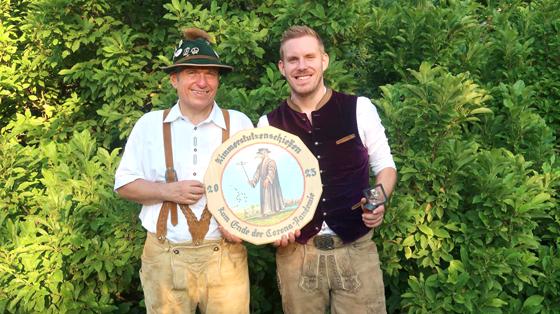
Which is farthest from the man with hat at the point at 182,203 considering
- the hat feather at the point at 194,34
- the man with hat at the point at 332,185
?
the man with hat at the point at 332,185

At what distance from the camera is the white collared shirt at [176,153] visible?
2762mm

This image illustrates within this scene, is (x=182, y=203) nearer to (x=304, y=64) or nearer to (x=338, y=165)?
(x=338, y=165)

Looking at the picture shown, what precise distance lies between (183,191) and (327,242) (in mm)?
764

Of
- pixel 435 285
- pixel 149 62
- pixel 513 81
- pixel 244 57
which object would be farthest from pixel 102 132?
pixel 513 81

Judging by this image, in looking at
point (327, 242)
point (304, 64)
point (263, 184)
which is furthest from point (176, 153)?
point (327, 242)

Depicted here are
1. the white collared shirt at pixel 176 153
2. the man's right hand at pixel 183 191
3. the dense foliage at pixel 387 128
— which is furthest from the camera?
the dense foliage at pixel 387 128

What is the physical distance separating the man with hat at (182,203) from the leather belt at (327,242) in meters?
0.40

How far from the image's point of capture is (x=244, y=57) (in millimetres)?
4203

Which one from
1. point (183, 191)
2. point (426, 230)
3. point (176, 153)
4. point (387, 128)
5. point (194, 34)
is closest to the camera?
point (183, 191)

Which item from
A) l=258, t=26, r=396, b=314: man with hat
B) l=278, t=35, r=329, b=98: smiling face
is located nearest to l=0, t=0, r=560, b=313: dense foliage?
l=258, t=26, r=396, b=314: man with hat

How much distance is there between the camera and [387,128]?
3.60 meters

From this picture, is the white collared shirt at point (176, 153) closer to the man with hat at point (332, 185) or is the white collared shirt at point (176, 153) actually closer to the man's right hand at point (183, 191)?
the man's right hand at point (183, 191)

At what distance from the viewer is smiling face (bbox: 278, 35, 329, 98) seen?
2.78 m

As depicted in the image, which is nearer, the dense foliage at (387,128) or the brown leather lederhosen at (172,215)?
the brown leather lederhosen at (172,215)
